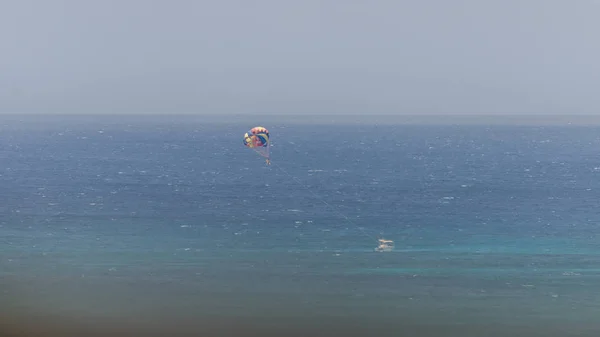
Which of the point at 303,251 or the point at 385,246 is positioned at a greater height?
the point at 303,251

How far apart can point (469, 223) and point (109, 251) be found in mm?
34931

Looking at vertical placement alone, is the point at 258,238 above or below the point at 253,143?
below

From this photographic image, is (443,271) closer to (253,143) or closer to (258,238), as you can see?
(258,238)

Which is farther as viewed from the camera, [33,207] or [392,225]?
[33,207]

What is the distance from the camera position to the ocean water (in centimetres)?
4959

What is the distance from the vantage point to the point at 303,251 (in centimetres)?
6656

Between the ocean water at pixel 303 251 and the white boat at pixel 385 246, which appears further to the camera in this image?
the white boat at pixel 385 246

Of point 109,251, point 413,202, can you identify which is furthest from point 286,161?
point 109,251

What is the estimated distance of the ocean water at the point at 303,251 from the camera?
163 feet

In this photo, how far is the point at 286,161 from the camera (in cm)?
14850

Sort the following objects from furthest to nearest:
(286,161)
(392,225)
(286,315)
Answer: (286,161) → (392,225) → (286,315)

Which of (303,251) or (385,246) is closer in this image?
(303,251)

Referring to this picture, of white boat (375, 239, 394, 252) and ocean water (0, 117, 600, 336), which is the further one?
white boat (375, 239, 394, 252)

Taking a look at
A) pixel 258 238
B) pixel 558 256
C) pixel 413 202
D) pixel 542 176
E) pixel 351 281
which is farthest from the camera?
pixel 542 176
